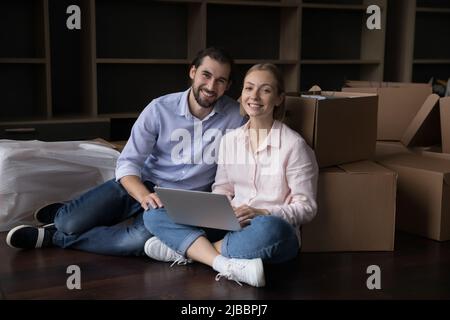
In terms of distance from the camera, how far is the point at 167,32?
385 centimetres

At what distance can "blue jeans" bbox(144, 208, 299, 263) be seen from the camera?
6.37 feet

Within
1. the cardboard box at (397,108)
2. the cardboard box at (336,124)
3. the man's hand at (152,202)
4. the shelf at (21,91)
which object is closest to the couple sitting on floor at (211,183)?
the man's hand at (152,202)

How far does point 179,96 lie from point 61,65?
153 centimetres

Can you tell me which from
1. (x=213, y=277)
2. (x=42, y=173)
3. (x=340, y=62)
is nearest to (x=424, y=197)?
(x=213, y=277)

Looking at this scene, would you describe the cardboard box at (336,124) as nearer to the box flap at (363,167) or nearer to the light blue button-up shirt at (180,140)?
the box flap at (363,167)

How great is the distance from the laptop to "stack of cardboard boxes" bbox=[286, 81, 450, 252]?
0.44 meters

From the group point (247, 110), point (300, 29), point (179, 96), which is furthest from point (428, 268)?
point (300, 29)

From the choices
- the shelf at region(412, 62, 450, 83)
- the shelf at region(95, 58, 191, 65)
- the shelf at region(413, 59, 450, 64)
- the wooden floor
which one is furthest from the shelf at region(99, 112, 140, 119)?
the shelf at region(412, 62, 450, 83)

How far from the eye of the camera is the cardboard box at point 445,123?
2.75 meters

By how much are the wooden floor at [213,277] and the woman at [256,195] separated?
0.07 meters

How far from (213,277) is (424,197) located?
3.27ft

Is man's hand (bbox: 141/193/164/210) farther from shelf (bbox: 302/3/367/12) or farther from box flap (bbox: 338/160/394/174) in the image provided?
shelf (bbox: 302/3/367/12)

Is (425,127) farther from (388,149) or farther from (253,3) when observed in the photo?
(253,3)

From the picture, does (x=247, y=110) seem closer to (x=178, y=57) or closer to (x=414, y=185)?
(x=414, y=185)
